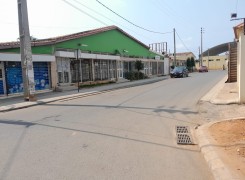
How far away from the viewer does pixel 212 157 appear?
5.60m

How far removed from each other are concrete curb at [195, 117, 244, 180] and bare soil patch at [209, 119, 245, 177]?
0.13 m

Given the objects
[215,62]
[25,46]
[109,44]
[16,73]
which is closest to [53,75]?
[16,73]

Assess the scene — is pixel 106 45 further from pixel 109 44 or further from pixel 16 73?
pixel 16 73

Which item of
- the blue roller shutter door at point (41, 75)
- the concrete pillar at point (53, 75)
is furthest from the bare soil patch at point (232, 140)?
the concrete pillar at point (53, 75)

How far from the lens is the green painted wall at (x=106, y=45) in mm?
24178

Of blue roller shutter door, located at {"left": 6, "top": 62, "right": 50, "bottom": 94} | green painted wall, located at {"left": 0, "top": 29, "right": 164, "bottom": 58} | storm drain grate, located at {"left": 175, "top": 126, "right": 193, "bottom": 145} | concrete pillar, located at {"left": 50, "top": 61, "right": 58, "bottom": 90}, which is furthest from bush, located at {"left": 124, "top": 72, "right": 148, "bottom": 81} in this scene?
storm drain grate, located at {"left": 175, "top": 126, "right": 193, "bottom": 145}

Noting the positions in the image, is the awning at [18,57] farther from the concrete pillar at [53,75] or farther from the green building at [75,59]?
the concrete pillar at [53,75]

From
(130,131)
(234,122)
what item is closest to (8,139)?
(130,131)

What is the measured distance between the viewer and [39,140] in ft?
23.7

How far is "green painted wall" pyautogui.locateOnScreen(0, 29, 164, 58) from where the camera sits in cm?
2418

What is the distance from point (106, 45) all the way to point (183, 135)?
27.4m

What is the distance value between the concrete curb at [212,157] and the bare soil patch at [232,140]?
13cm

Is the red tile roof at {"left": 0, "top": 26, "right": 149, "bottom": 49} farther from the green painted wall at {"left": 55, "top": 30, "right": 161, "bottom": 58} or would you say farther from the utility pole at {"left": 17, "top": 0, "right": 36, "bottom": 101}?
the utility pole at {"left": 17, "top": 0, "right": 36, "bottom": 101}

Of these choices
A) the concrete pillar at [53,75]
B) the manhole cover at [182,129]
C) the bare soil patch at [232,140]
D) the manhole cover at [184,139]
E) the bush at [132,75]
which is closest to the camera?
the bare soil patch at [232,140]
